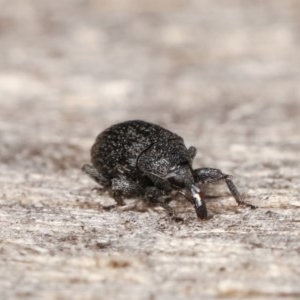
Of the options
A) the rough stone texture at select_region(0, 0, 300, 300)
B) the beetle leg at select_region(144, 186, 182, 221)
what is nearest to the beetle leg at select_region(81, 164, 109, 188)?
the rough stone texture at select_region(0, 0, 300, 300)

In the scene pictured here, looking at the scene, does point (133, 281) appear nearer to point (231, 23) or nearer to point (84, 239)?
point (84, 239)

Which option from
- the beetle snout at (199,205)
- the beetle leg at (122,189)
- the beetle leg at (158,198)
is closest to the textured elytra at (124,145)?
the beetle leg at (122,189)

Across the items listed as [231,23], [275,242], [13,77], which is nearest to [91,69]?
[13,77]

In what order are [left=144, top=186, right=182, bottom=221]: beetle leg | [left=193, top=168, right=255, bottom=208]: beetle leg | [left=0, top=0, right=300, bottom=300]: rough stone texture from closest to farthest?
[left=0, top=0, right=300, bottom=300]: rough stone texture → [left=144, top=186, right=182, bottom=221]: beetle leg → [left=193, top=168, right=255, bottom=208]: beetle leg

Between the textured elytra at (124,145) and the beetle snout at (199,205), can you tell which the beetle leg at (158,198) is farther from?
the textured elytra at (124,145)

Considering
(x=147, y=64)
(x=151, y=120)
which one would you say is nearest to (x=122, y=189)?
(x=151, y=120)

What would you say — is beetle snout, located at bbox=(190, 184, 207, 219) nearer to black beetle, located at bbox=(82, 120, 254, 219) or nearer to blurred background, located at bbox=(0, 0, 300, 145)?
black beetle, located at bbox=(82, 120, 254, 219)
